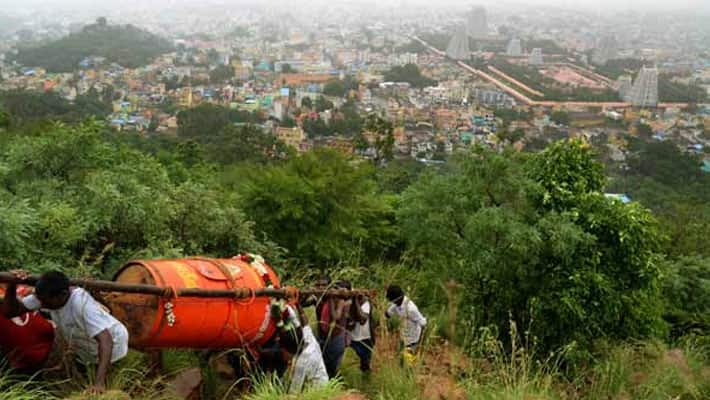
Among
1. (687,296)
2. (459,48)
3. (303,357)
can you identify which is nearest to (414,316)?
(303,357)

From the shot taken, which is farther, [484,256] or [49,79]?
[49,79]

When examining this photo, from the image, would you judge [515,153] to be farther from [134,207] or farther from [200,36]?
[200,36]

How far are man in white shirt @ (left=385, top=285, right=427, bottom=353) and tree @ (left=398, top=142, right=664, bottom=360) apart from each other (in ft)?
4.88

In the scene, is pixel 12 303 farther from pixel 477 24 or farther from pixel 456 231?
pixel 477 24

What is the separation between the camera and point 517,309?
7652mm

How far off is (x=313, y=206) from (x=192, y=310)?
704 centimetres

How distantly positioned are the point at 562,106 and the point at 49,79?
49741 mm

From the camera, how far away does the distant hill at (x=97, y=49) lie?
79750 mm

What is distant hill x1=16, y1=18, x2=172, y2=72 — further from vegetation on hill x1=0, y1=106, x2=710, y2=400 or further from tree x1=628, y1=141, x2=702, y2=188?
vegetation on hill x1=0, y1=106, x2=710, y2=400

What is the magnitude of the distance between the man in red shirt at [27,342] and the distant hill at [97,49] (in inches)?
3122

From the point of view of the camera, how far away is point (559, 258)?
7086 millimetres

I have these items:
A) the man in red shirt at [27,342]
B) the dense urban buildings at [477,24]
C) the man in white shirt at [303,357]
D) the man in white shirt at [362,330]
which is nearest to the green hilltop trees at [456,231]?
the man in white shirt at [362,330]

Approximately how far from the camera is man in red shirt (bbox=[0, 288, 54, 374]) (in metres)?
3.29

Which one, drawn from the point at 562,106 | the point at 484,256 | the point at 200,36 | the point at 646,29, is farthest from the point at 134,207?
the point at 646,29
